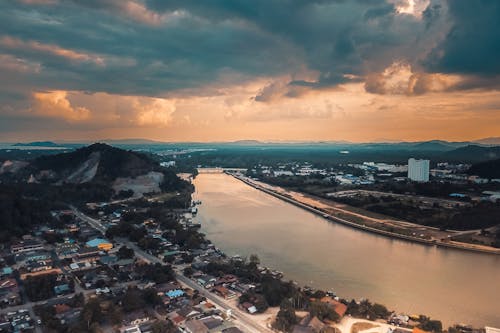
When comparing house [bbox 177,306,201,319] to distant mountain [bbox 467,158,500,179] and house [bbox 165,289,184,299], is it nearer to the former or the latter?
house [bbox 165,289,184,299]

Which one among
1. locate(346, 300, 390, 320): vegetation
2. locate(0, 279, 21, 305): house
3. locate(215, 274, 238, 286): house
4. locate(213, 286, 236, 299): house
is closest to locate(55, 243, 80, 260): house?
Answer: locate(0, 279, 21, 305): house

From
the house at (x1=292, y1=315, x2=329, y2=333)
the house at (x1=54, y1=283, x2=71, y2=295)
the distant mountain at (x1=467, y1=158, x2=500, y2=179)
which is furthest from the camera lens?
the distant mountain at (x1=467, y1=158, x2=500, y2=179)

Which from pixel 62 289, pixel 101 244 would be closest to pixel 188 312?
pixel 62 289

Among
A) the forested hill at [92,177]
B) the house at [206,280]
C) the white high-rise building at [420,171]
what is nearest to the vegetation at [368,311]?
the house at [206,280]

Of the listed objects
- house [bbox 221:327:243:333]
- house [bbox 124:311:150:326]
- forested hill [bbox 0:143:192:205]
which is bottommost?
house [bbox 124:311:150:326]

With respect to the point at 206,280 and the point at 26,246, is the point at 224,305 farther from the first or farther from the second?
the point at 26,246

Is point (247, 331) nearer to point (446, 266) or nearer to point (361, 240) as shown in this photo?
point (446, 266)
